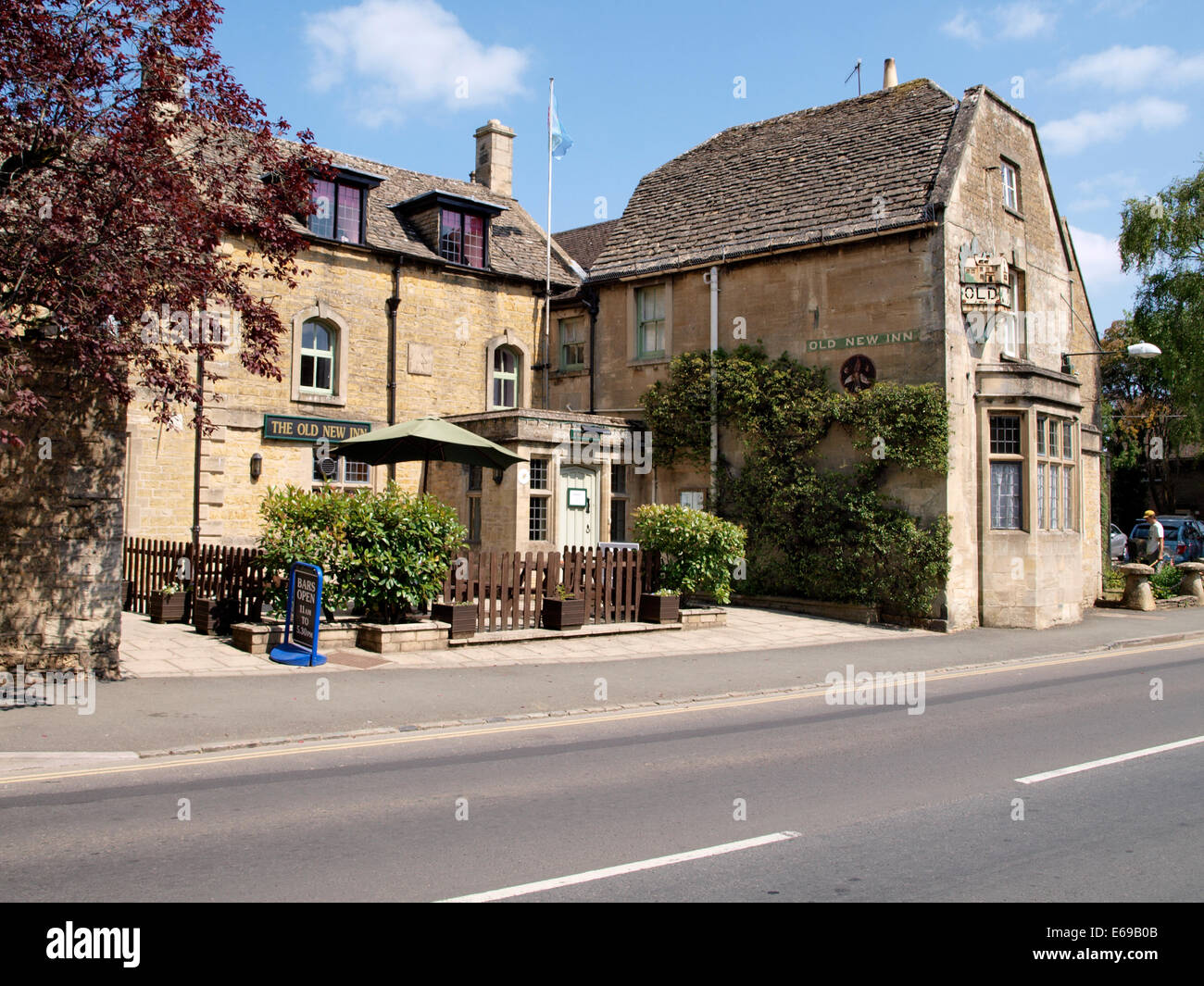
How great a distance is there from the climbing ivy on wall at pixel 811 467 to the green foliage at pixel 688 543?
3684 mm

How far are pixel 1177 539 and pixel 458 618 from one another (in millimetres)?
30738

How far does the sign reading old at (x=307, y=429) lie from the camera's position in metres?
20.7

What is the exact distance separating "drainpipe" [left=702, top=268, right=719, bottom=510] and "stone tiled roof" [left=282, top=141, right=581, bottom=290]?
211 inches

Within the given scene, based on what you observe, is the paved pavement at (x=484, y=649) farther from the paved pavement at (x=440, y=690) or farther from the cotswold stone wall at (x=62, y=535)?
the cotswold stone wall at (x=62, y=535)

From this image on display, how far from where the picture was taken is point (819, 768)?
25.3 ft

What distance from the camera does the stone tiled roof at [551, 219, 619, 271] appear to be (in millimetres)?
31484

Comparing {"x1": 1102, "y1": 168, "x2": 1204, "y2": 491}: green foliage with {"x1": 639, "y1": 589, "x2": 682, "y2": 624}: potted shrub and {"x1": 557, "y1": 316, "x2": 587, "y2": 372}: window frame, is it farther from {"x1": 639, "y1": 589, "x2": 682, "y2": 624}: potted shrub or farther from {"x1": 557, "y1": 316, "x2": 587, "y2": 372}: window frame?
{"x1": 639, "y1": 589, "x2": 682, "y2": 624}: potted shrub

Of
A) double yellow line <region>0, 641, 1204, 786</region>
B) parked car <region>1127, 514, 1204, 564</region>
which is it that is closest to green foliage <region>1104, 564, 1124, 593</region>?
parked car <region>1127, 514, 1204, 564</region>

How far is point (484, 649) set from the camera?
13906 mm

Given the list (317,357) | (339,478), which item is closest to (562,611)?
(339,478)
